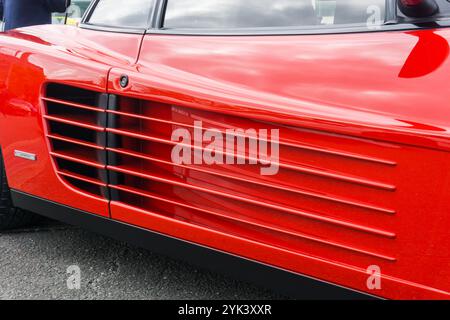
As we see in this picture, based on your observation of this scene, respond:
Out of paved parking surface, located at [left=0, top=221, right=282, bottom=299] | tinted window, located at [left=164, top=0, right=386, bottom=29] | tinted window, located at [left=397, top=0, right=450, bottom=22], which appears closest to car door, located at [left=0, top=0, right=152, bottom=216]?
tinted window, located at [left=164, top=0, right=386, bottom=29]

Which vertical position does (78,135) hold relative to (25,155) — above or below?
above

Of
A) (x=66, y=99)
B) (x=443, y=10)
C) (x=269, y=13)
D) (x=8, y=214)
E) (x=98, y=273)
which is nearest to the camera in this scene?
(x=443, y=10)

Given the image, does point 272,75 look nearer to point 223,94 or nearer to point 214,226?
point 223,94

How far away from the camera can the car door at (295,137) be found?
1265 mm

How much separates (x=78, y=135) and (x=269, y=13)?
0.92 m

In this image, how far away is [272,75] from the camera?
1482mm

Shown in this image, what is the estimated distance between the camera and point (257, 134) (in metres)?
1.48

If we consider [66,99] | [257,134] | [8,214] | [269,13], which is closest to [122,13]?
[66,99]

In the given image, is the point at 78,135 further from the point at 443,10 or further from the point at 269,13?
the point at 443,10

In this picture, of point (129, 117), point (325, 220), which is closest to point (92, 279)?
point (129, 117)

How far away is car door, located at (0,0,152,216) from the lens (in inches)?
73.4

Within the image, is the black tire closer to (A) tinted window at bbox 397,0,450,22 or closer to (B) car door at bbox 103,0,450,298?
(B) car door at bbox 103,0,450,298

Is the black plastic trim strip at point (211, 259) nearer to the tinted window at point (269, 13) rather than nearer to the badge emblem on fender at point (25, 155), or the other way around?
the badge emblem on fender at point (25, 155)

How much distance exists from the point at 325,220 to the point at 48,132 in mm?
1234
